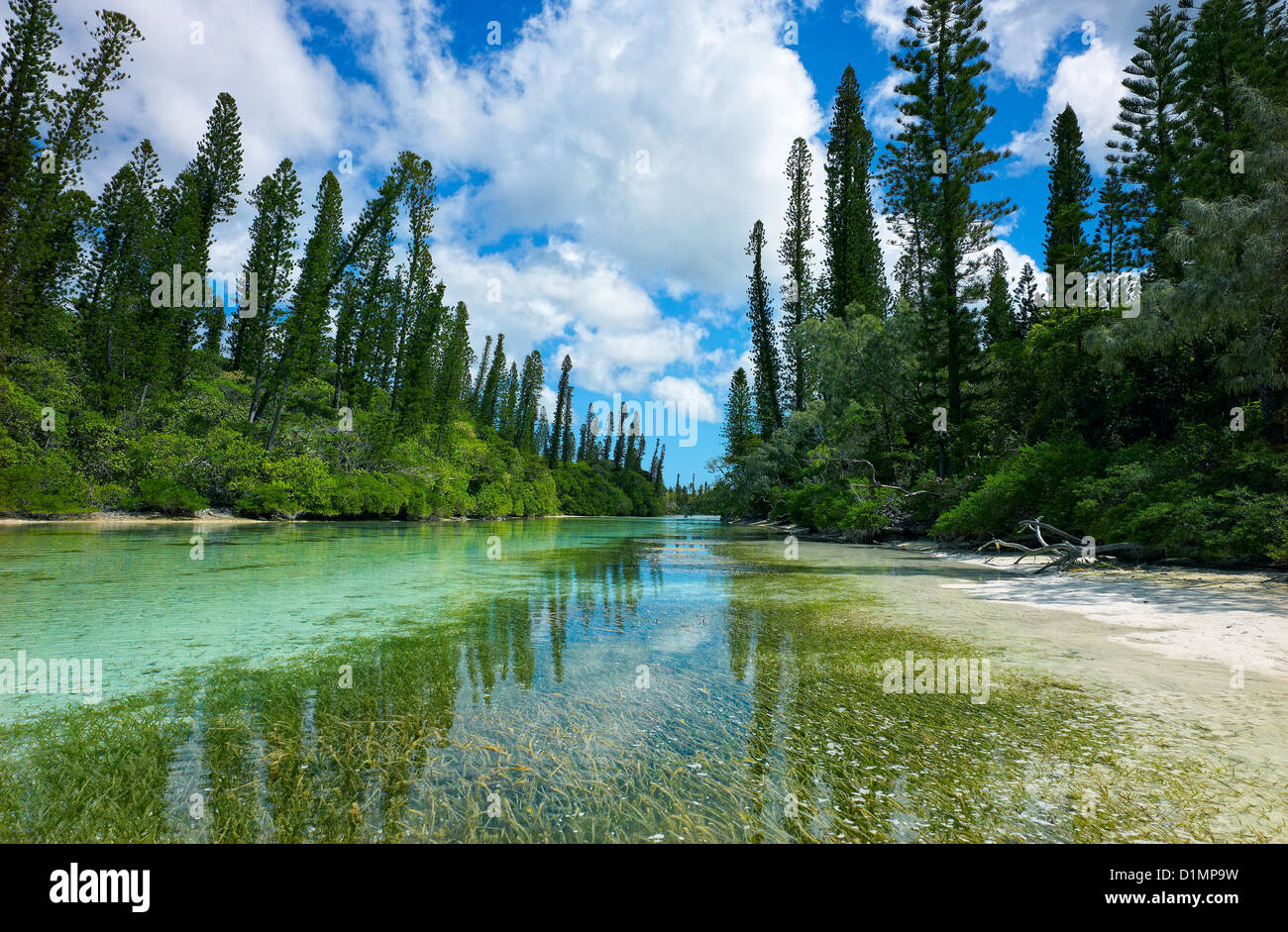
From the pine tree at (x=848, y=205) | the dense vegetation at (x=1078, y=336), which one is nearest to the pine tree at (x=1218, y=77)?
the dense vegetation at (x=1078, y=336)

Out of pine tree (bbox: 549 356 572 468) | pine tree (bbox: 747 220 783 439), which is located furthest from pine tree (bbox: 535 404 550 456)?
pine tree (bbox: 747 220 783 439)

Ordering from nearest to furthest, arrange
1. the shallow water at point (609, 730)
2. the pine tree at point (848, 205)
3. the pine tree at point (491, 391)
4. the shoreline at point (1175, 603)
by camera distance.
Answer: the shallow water at point (609, 730), the shoreline at point (1175, 603), the pine tree at point (848, 205), the pine tree at point (491, 391)

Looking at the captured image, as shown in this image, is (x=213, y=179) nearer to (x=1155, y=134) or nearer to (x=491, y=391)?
(x=491, y=391)

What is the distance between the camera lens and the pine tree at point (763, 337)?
38531 mm

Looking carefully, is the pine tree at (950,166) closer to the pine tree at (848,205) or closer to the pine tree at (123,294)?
the pine tree at (848,205)

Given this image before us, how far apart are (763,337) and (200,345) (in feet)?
140

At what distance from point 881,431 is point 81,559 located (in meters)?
27.9

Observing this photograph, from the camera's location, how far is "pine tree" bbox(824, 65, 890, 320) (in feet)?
106

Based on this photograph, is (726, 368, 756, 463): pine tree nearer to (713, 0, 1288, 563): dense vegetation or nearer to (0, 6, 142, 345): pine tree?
(713, 0, 1288, 563): dense vegetation

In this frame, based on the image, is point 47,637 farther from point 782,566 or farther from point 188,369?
point 188,369

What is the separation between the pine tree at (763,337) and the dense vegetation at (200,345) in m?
24.0

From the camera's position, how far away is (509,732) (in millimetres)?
3113

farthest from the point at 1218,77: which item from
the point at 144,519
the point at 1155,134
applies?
the point at 144,519

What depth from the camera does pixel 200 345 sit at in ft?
127
